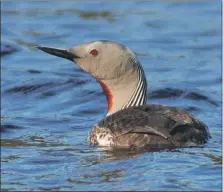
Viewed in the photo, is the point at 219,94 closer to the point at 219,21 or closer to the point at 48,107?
the point at 48,107

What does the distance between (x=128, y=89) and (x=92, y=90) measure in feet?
12.1

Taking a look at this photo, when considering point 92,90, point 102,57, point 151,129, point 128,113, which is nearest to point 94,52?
point 102,57

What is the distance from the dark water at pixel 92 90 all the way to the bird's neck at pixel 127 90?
668mm

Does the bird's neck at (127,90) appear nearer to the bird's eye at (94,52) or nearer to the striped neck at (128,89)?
the striped neck at (128,89)

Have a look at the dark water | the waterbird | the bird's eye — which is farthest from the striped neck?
the dark water

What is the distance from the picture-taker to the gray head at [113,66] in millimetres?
12148

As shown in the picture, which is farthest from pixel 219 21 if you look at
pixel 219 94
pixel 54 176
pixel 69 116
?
pixel 54 176

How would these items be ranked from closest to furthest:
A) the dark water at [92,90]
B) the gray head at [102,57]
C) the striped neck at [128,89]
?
1. the dark water at [92,90]
2. the gray head at [102,57]
3. the striped neck at [128,89]

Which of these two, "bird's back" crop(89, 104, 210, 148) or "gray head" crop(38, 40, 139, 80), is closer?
"bird's back" crop(89, 104, 210, 148)

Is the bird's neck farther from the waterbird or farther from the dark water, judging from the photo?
the dark water

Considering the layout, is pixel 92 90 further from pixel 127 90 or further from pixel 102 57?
pixel 102 57

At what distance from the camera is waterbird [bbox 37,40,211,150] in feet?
37.0

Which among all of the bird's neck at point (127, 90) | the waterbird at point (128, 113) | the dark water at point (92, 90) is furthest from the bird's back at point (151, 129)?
the bird's neck at point (127, 90)

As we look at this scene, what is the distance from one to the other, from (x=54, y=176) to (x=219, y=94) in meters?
5.59
